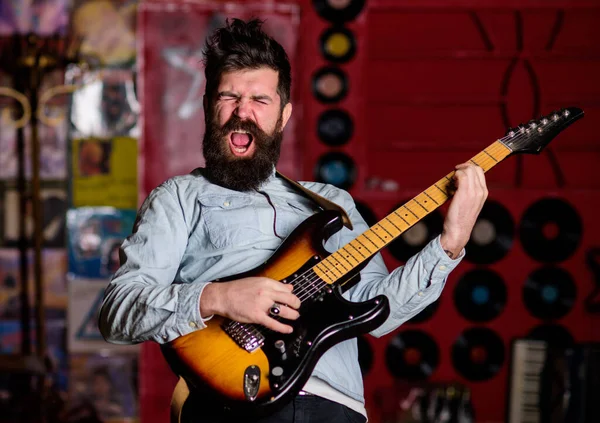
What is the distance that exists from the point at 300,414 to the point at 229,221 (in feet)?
1.62

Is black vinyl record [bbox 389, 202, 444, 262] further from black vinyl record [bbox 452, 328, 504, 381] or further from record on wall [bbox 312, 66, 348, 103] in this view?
record on wall [bbox 312, 66, 348, 103]

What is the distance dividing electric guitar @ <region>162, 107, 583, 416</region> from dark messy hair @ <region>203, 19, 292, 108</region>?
1.33ft

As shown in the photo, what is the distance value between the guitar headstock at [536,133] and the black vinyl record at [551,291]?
2492mm

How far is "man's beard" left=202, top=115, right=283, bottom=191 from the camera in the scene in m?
1.80

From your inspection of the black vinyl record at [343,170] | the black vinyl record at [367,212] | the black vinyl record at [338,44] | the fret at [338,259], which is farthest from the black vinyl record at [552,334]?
the fret at [338,259]

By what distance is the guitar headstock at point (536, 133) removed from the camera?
1.83 m

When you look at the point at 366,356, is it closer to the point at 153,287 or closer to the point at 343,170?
the point at 343,170

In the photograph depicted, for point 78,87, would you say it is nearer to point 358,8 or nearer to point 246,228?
point 358,8

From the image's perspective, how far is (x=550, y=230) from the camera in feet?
13.7

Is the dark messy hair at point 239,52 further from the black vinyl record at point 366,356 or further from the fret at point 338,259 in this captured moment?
the black vinyl record at point 366,356

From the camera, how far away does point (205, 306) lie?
1.54m

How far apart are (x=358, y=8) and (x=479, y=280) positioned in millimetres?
1711

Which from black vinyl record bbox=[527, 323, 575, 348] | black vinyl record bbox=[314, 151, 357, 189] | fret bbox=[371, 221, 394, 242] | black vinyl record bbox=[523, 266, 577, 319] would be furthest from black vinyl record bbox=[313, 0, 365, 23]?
fret bbox=[371, 221, 394, 242]

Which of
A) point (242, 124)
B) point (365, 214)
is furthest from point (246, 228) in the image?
point (365, 214)
